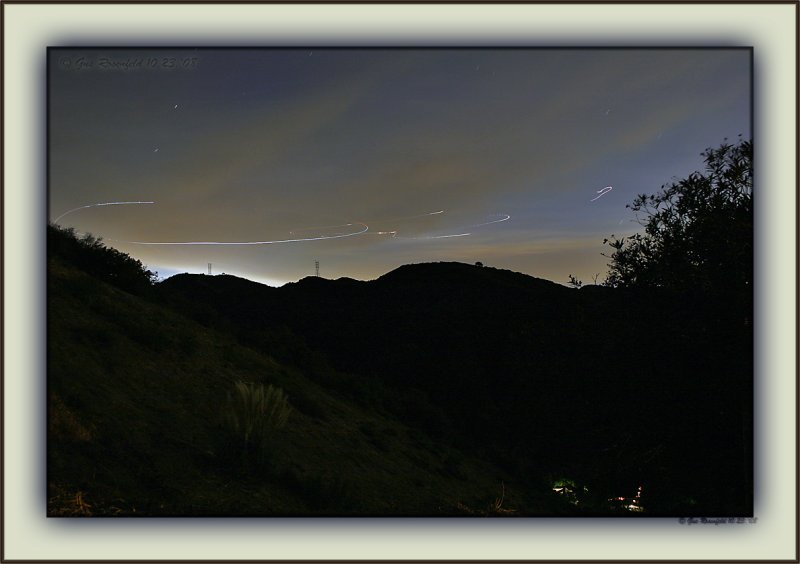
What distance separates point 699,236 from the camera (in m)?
6.29

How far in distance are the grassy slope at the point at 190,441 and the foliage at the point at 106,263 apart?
75cm

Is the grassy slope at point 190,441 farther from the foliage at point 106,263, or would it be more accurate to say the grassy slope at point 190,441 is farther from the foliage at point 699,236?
the foliage at point 699,236

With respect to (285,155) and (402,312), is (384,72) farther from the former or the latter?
(402,312)

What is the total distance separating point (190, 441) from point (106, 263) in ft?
25.5

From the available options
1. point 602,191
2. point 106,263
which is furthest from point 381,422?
point 106,263

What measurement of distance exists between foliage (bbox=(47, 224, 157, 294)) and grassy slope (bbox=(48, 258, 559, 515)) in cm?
75

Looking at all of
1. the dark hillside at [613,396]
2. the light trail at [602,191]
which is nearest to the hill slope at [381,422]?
the dark hillside at [613,396]

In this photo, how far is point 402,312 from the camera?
20219 millimetres

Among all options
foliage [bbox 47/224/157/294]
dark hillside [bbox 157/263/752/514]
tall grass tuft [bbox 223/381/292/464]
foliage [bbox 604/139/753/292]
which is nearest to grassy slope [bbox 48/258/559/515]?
tall grass tuft [bbox 223/381/292/464]

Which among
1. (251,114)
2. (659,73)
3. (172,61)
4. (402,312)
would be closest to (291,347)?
(402,312)

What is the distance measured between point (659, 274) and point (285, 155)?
5.09 meters

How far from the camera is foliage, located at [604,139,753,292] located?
5828 millimetres

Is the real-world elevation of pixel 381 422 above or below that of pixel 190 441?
below

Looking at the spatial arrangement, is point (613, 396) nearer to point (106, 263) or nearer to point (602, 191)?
point (602, 191)
